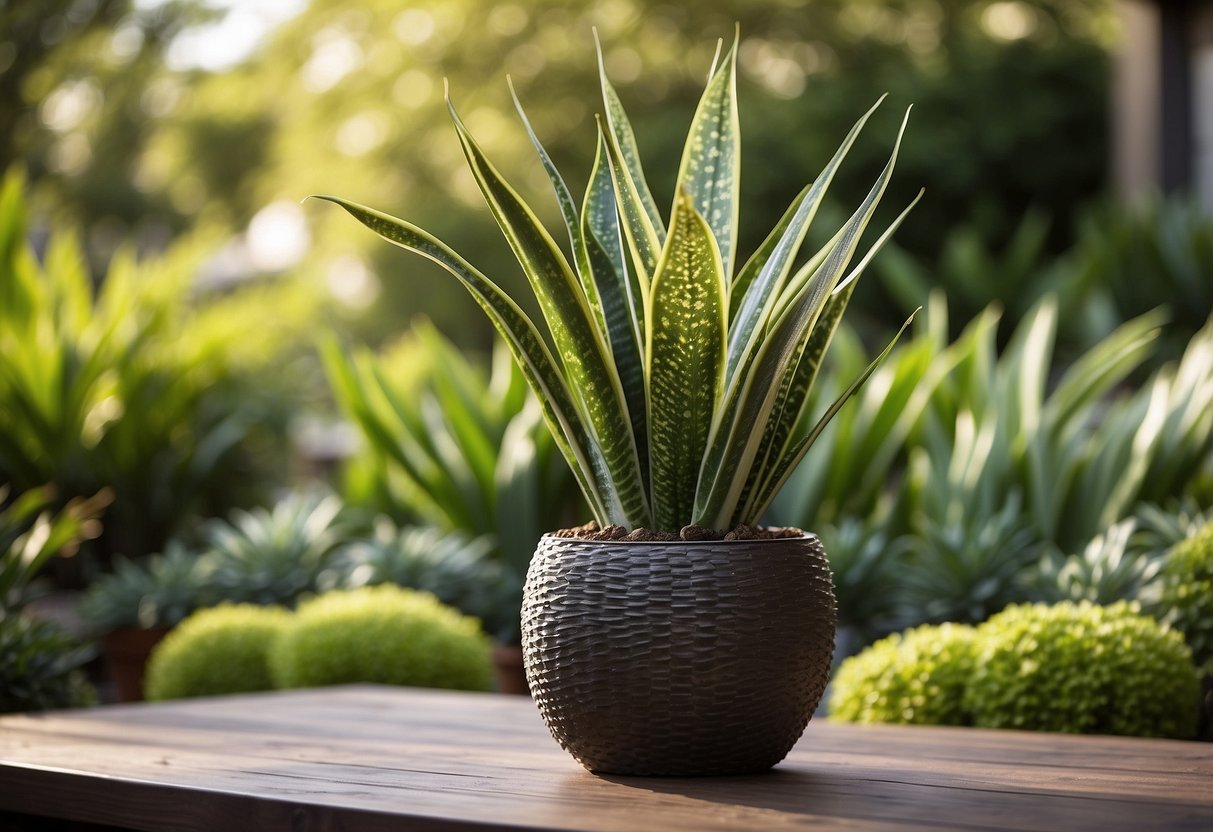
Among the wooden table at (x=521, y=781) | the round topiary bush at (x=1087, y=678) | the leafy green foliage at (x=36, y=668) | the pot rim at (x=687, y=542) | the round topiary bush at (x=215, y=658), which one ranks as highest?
the pot rim at (x=687, y=542)

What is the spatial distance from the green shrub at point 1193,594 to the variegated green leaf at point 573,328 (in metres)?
1.30

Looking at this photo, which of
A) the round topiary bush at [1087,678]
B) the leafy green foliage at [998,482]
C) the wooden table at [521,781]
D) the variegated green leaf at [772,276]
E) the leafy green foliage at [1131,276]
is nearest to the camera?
the wooden table at [521,781]

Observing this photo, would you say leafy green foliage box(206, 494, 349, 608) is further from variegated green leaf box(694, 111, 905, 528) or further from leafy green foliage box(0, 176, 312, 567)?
variegated green leaf box(694, 111, 905, 528)

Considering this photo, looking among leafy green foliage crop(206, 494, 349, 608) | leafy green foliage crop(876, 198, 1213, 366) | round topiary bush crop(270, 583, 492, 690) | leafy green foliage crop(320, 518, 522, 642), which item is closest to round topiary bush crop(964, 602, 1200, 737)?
round topiary bush crop(270, 583, 492, 690)

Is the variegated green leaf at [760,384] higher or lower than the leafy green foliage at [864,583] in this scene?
higher

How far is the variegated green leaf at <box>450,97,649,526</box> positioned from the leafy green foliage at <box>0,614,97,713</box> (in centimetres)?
157

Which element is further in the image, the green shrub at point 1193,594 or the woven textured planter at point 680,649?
the green shrub at point 1193,594

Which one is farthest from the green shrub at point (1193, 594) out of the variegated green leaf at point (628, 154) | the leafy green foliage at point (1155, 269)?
the leafy green foliage at point (1155, 269)

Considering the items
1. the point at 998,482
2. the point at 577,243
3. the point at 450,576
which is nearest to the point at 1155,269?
the point at 998,482

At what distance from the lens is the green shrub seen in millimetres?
2426

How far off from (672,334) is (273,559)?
8.90 feet

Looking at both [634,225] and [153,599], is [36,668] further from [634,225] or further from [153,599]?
[634,225]

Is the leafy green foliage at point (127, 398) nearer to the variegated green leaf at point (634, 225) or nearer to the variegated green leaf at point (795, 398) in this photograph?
the variegated green leaf at point (634, 225)

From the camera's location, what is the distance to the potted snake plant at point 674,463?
147 centimetres
